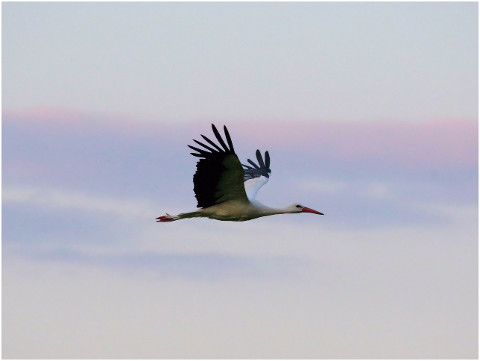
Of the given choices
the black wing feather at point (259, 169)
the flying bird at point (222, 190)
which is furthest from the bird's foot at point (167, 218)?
the black wing feather at point (259, 169)

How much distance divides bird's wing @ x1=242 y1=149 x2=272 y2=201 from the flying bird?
0.99 m

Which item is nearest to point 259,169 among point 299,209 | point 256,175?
point 256,175

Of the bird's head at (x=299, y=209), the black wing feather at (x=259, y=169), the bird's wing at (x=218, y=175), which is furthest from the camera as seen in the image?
the black wing feather at (x=259, y=169)

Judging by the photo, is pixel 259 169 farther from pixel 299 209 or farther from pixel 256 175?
pixel 299 209

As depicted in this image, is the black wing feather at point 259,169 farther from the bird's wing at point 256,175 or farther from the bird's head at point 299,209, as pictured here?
the bird's head at point 299,209

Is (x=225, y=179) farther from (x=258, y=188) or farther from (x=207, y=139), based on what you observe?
(x=258, y=188)

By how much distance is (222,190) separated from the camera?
102 ft

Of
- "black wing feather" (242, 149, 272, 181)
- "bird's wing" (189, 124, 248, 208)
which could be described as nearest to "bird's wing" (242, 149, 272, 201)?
"black wing feather" (242, 149, 272, 181)

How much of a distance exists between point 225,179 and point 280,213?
8.14 feet

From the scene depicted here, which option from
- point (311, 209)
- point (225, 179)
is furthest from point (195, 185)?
point (311, 209)

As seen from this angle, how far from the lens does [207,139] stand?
1173 inches

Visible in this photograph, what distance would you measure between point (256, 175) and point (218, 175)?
5080 millimetres

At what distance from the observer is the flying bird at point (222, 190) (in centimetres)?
2994

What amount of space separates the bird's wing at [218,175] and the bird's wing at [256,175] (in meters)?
2.68
